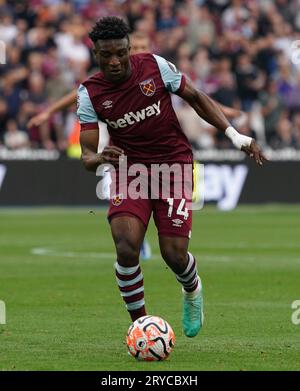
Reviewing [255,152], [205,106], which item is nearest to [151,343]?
[255,152]

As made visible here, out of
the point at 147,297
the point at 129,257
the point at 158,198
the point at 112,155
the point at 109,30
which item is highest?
the point at 109,30

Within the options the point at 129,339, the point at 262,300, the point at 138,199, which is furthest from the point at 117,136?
the point at 262,300

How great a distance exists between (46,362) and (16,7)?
2023 centimetres

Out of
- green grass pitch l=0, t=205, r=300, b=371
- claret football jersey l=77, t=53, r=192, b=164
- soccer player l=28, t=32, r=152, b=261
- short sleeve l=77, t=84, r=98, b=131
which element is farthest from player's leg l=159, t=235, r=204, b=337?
soccer player l=28, t=32, r=152, b=261

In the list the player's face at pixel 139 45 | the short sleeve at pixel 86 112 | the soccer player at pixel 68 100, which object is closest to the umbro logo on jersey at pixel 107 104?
the short sleeve at pixel 86 112

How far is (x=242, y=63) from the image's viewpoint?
28.2m

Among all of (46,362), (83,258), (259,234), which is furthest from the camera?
(259,234)

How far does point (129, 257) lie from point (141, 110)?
1.15 m

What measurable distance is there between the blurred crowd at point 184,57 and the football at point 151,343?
16723mm

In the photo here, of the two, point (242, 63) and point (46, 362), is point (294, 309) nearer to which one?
point (46, 362)

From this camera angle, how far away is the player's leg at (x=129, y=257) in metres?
8.95

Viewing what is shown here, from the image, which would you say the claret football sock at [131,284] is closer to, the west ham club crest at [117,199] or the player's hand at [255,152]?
the west ham club crest at [117,199]

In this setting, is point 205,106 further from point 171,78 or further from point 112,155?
point 112,155

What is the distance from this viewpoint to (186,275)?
31.0ft
